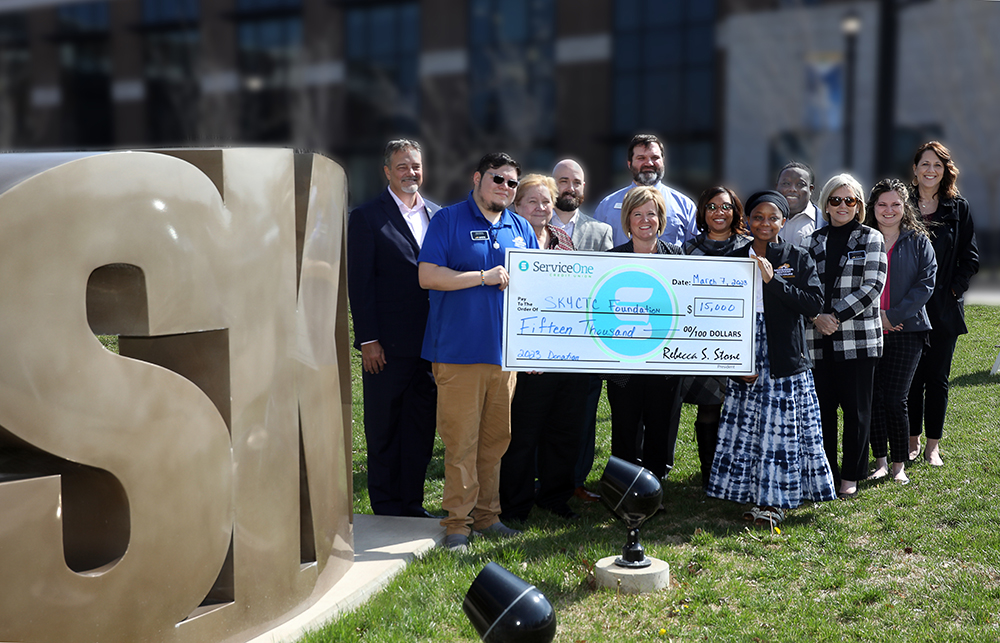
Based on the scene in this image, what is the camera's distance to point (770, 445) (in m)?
5.90

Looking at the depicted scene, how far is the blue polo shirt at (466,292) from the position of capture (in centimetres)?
539

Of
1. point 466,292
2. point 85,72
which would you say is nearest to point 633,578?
point 466,292

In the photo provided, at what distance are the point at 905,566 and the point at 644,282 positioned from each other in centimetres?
223

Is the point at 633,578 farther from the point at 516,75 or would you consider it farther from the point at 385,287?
the point at 516,75

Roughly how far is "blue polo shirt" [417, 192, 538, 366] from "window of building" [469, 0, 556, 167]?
2684 cm

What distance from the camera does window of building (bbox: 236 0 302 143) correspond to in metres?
36.0

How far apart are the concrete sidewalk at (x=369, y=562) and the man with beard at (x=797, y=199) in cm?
403

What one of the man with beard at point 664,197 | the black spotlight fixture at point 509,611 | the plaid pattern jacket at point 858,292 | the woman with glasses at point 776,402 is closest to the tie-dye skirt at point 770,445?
the woman with glasses at point 776,402

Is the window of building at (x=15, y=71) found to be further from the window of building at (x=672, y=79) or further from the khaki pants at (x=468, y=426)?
the khaki pants at (x=468, y=426)

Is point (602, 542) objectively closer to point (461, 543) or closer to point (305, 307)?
point (461, 543)

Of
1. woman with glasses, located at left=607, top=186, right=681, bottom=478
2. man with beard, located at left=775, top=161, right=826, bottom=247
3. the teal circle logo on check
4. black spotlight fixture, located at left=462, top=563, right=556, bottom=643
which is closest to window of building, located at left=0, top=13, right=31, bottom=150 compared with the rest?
man with beard, located at left=775, top=161, right=826, bottom=247

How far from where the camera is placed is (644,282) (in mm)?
5625

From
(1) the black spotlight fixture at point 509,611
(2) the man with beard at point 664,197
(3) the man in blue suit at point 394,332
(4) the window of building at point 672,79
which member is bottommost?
(1) the black spotlight fixture at point 509,611

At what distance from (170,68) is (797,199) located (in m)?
37.3
